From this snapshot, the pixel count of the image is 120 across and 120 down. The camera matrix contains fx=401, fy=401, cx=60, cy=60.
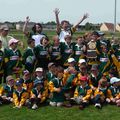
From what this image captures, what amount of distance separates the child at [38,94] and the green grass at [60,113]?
228 millimetres

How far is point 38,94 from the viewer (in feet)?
34.8

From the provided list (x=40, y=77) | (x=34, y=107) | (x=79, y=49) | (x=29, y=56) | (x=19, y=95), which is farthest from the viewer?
(x=79, y=49)

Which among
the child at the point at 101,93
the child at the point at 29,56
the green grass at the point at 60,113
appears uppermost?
the child at the point at 29,56

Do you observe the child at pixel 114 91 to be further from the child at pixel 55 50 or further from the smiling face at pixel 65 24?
the smiling face at pixel 65 24

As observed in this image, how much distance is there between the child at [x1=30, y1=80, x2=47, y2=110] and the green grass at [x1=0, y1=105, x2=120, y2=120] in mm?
228

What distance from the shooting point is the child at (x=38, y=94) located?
10445 mm

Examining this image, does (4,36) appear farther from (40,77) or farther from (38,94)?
(38,94)

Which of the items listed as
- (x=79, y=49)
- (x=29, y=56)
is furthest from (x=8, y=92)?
(x=79, y=49)

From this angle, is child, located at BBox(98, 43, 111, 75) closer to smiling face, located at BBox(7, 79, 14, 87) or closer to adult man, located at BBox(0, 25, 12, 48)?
smiling face, located at BBox(7, 79, 14, 87)

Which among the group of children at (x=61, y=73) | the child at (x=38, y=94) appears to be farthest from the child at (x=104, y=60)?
the child at (x=38, y=94)

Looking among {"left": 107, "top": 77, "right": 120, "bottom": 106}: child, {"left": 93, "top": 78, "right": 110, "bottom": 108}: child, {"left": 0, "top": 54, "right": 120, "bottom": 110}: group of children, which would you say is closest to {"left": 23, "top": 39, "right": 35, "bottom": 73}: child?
{"left": 0, "top": 54, "right": 120, "bottom": 110}: group of children

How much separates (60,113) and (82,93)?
98 centimetres

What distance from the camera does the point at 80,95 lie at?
1062cm

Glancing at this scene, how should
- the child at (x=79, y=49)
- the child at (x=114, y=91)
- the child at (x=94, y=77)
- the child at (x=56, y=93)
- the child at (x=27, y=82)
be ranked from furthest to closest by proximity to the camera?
the child at (x=79, y=49)
the child at (x=94, y=77)
the child at (x=27, y=82)
the child at (x=114, y=91)
the child at (x=56, y=93)
